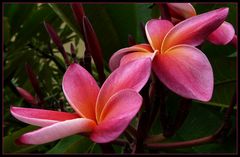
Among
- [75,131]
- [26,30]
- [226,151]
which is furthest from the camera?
[26,30]

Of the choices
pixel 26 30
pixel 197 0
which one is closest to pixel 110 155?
pixel 197 0

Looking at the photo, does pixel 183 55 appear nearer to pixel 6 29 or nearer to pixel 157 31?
pixel 157 31

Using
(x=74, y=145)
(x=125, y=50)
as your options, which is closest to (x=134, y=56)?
(x=125, y=50)

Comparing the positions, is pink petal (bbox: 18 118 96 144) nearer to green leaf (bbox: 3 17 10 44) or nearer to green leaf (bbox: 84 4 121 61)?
green leaf (bbox: 84 4 121 61)

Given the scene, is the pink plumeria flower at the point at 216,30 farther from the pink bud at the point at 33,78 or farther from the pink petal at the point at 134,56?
the pink bud at the point at 33,78

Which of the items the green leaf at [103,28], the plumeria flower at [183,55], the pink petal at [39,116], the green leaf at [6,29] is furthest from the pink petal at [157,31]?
the green leaf at [6,29]

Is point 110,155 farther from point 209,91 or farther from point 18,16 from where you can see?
point 18,16

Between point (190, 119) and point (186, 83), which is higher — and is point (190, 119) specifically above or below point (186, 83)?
below
